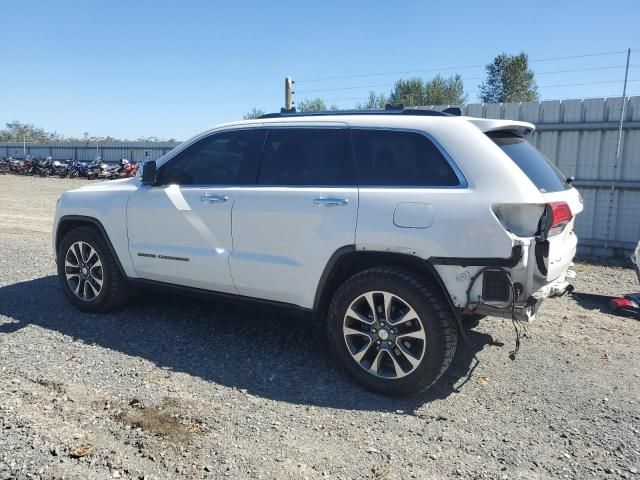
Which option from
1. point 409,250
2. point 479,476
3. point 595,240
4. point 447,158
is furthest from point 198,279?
point 595,240

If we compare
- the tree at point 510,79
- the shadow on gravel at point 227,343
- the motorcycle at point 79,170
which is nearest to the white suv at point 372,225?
the shadow on gravel at point 227,343

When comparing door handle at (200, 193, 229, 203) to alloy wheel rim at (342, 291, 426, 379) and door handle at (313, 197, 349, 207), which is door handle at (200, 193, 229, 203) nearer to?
door handle at (313, 197, 349, 207)

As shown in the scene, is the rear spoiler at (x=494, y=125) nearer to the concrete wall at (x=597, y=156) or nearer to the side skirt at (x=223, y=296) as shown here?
the side skirt at (x=223, y=296)

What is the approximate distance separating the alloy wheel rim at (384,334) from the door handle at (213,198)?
1452 millimetres

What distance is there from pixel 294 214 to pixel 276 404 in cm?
140

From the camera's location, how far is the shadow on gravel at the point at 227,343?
3986 millimetres

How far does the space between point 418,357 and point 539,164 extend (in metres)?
1.73

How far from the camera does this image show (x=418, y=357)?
3.78 m

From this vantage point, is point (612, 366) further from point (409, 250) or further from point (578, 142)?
point (578, 142)

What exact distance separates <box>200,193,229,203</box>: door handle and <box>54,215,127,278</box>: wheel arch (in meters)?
1.25

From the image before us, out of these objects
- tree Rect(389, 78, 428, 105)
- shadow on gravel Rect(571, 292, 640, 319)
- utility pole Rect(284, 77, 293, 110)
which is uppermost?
tree Rect(389, 78, 428, 105)

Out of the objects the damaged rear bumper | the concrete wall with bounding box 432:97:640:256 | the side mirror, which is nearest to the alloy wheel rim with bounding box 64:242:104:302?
the side mirror

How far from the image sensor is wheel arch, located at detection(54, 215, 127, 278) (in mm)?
5281

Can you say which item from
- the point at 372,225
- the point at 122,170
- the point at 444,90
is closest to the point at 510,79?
the point at 444,90
